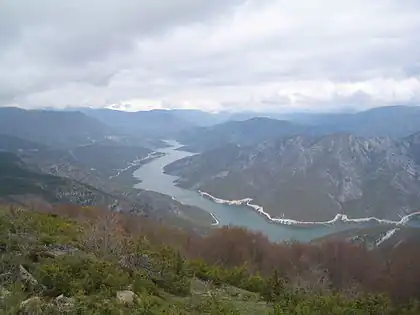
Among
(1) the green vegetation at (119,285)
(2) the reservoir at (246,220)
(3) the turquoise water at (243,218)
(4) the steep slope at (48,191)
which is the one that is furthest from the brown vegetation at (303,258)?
(3) the turquoise water at (243,218)

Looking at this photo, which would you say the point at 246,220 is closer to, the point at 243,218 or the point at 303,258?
the point at 243,218

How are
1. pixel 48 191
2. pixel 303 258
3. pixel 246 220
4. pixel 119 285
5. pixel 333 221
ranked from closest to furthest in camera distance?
pixel 119 285 < pixel 303 258 < pixel 48 191 < pixel 246 220 < pixel 333 221

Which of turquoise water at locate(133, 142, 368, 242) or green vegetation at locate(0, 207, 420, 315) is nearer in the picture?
green vegetation at locate(0, 207, 420, 315)

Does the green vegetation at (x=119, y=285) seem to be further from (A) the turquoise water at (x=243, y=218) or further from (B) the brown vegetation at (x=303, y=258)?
(A) the turquoise water at (x=243, y=218)

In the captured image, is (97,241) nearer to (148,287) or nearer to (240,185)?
(148,287)

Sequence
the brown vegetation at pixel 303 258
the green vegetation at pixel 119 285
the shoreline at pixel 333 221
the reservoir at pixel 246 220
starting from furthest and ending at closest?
the shoreline at pixel 333 221, the reservoir at pixel 246 220, the brown vegetation at pixel 303 258, the green vegetation at pixel 119 285

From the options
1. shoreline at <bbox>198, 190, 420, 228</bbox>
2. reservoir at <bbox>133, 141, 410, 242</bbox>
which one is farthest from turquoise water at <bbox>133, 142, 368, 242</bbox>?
shoreline at <bbox>198, 190, 420, 228</bbox>

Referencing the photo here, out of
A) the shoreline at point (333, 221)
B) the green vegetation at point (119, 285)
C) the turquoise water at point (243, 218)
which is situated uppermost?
the green vegetation at point (119, 285)

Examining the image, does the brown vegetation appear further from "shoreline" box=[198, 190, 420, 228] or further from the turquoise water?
"shoreline" box=[198, 190, 420, 228]

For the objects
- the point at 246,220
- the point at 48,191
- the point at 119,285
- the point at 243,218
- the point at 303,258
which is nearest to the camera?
the point at 119,285

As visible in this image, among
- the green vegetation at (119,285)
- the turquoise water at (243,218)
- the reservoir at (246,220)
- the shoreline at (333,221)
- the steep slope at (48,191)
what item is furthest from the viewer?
the shoreline at (333,221)

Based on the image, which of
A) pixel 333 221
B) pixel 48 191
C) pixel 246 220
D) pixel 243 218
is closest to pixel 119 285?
pixel 48 191
